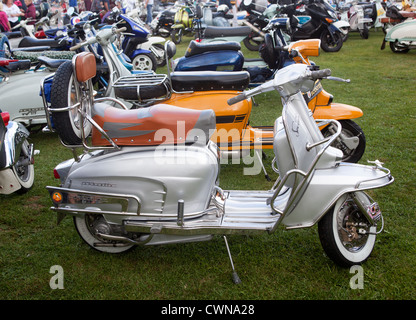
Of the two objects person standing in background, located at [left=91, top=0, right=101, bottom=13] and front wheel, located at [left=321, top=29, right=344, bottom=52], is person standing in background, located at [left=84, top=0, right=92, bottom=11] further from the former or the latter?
front wheel, located at [left=321, top=29, right=344, bottom=52]

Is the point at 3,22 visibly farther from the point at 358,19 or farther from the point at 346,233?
the point at 346,233

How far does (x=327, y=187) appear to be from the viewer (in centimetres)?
229

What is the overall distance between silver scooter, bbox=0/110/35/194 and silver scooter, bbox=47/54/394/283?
123cm

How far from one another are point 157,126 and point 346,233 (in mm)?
1402

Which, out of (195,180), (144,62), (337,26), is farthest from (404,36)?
(195,180)

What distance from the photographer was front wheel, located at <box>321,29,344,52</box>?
9.86m

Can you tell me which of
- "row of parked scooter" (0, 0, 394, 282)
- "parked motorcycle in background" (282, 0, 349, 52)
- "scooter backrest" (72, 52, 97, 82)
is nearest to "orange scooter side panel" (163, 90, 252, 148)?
"row of parked scooter" (0, 0, 394, 282)

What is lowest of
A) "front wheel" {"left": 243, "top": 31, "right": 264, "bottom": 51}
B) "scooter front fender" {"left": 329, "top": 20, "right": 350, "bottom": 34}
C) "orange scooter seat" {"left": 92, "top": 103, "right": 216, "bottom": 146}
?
A: "front wheel" {"left": 243, "top": 31, "right": 264, "bottom": 51}

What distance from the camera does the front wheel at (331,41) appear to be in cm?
986

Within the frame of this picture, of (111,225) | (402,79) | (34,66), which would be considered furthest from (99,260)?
(402,79)

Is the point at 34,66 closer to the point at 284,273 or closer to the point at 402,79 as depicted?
the point at 284,273

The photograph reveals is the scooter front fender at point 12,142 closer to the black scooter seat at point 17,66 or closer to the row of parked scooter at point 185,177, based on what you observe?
Answer: the row of parked scooter at point 185,177

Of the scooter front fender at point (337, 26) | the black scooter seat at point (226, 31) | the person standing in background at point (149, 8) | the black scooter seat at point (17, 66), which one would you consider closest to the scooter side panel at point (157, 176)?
the black scooter seat at point (17, 66)

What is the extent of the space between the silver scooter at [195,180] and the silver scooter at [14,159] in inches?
48.4
